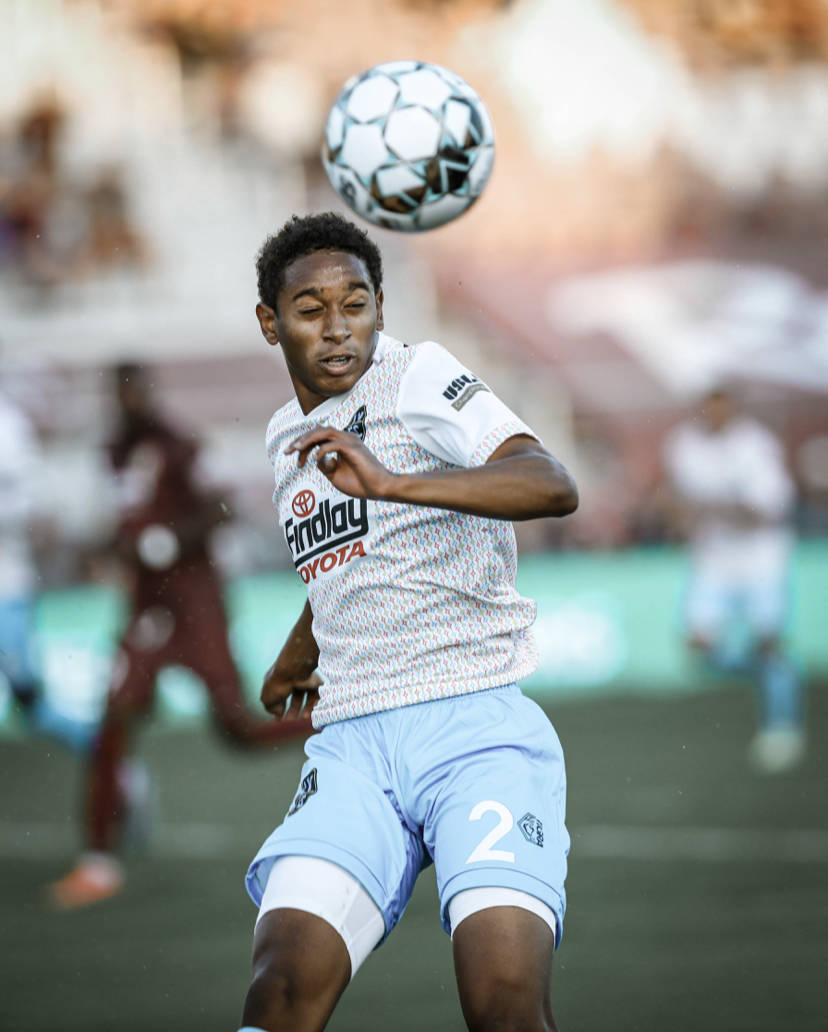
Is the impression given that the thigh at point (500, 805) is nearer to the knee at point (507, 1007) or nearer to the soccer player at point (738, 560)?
the knee at point (507, 1007)

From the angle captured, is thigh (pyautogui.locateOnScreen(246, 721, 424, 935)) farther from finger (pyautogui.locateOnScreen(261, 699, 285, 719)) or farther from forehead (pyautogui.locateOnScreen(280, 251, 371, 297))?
forehead (pyautogui.locateOnScreen(280, 251, 371, 297))

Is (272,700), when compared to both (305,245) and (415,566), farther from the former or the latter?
(305,245)

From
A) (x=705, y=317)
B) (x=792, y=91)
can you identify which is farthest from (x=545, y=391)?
(x=792, y=91)

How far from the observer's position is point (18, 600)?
789 cm

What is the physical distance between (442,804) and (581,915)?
311cm

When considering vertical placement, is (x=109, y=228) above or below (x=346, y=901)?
above


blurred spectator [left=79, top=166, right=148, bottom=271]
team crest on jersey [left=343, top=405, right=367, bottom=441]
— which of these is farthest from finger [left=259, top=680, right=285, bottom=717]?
blurred spectator [left=79, top=166, right=148, bottom=271]

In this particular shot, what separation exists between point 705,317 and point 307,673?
11.4 m

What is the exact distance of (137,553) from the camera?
22.4 feet

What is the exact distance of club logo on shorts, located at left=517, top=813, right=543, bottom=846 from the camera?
8.98 feet

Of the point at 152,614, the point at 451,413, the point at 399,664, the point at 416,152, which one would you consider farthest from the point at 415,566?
the point at 152,614

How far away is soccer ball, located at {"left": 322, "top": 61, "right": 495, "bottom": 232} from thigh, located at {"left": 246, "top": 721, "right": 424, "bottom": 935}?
1.50 m

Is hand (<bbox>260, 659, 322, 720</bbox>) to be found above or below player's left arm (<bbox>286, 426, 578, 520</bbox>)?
below

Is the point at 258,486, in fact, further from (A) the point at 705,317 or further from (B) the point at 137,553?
(B) the point at 137,553
